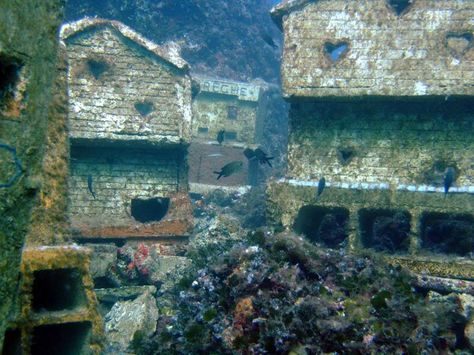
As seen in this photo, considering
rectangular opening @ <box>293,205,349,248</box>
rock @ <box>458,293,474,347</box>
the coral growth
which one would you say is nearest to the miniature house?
rectangular opening @ <box>293,205,349,248</box>

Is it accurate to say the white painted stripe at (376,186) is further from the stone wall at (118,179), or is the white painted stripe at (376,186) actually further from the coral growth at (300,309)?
the stone wall at (118,179)

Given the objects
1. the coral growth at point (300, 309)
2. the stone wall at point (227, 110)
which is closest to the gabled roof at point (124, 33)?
the coral growth at point (300, 309)

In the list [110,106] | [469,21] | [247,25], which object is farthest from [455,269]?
[247,25]

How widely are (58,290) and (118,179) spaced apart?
19.0 feet

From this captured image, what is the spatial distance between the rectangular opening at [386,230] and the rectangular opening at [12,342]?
6.25m

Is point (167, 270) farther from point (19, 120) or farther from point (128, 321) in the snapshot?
point (19, 120)

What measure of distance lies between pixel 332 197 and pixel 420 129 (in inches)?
92.4

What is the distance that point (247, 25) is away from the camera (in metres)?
28.3

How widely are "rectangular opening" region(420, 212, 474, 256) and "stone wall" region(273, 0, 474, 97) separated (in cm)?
235

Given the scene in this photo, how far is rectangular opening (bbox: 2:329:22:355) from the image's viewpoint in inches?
119

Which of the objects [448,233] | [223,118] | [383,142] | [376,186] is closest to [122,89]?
[383,142]

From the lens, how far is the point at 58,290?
3754mm

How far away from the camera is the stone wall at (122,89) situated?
29.7 feet

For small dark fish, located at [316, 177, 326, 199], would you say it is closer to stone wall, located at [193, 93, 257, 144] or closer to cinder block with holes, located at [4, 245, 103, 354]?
cinder block with holes, located at [4, 245, 103, 354]
